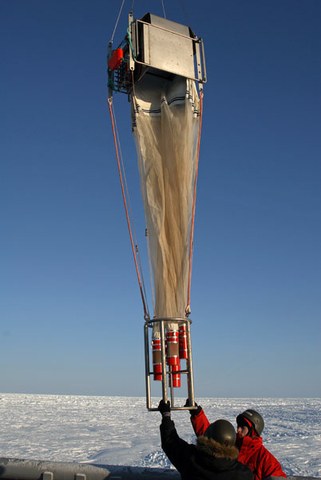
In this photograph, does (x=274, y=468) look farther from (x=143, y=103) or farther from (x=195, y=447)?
(x=143, y=103)

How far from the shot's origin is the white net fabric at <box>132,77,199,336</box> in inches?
211

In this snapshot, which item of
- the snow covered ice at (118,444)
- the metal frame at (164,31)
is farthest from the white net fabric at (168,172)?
the snow covered ice at (118,444)

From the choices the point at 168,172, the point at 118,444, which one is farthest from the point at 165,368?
the point at 118,444

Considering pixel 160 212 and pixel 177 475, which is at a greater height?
pixel 160 212

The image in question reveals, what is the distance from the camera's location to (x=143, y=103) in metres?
5.91

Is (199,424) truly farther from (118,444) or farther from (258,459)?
(118,444)

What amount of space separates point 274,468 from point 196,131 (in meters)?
3.83

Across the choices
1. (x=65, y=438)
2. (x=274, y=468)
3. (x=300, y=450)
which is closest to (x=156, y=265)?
(x=274, y=468)

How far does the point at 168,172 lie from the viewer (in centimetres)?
569

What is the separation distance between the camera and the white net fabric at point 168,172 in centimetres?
537

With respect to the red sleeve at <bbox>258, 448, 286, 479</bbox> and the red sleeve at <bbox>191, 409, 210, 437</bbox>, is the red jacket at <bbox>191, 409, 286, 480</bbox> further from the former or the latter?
the red sleeve at <bbox>191, 409, 210, 437</bbox>

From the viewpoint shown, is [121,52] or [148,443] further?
[148,443]

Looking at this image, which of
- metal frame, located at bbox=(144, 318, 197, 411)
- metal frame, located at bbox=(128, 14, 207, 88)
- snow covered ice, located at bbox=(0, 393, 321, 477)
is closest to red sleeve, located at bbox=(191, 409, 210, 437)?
metal frame, located at bbox=(144, 318, 197, 411)

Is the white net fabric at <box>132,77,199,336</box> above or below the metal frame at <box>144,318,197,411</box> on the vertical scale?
above
